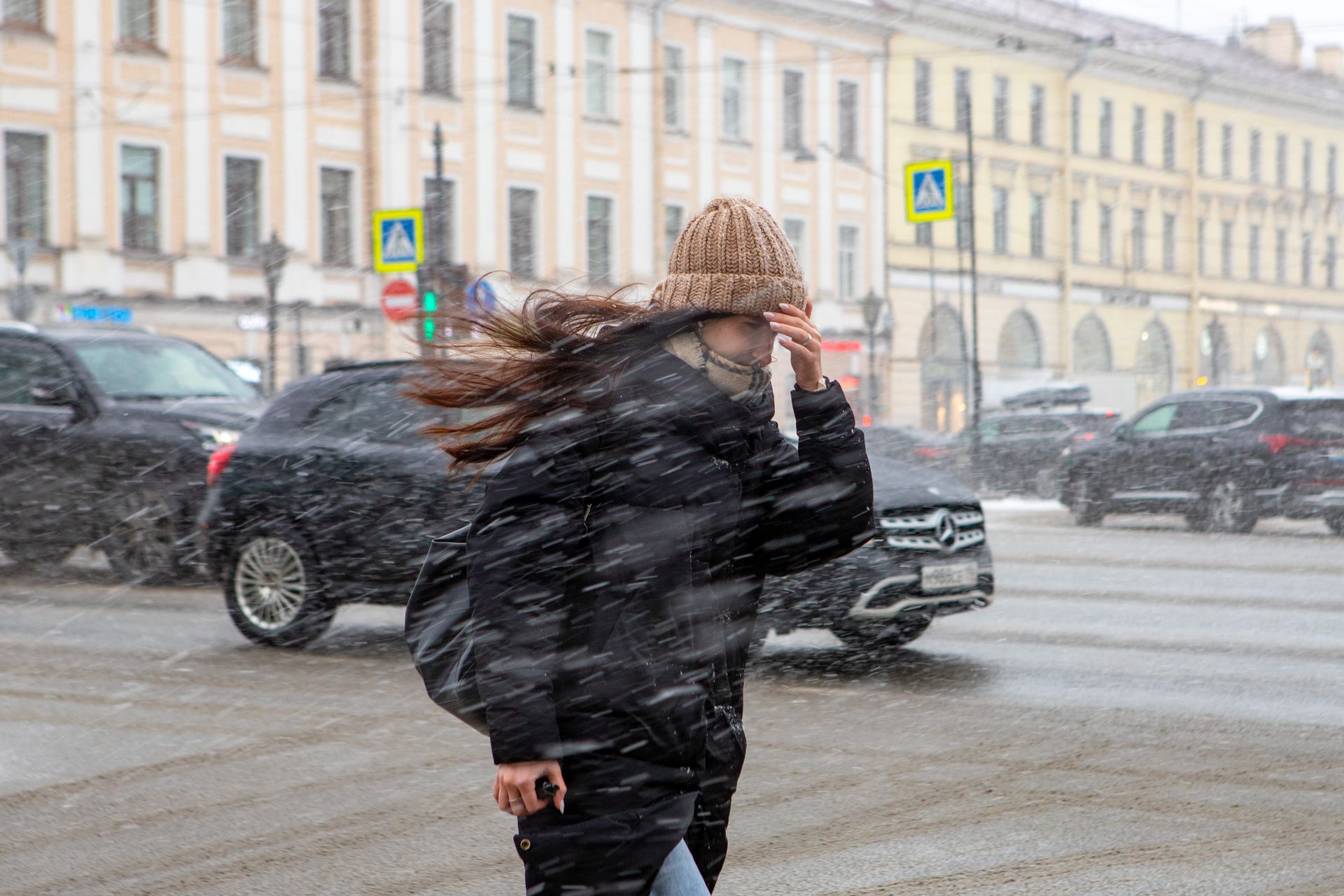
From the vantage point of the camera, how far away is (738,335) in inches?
117

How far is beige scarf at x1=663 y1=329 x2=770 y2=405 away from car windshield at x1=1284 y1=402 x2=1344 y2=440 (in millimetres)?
17378

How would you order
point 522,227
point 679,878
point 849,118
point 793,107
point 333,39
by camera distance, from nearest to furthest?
point 679,878 < point 333,39 < point 522,227 < point 793,107 < point 849,118

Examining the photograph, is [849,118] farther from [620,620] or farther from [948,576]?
[620,620]

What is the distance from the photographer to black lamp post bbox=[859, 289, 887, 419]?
4025cm

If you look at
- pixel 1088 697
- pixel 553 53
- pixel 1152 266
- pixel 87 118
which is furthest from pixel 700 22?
pixel 1088 697

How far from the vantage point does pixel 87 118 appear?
1325 inches

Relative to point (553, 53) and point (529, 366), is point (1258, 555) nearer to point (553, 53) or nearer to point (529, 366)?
point (529, 366)

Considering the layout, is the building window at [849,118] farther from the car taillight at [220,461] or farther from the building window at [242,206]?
the car taillight at [220,461]

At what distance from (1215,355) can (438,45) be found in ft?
111

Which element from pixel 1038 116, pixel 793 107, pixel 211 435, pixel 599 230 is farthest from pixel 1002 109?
pixel 211 435

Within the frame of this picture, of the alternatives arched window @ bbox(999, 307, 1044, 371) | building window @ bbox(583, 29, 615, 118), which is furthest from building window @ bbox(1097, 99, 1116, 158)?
building window @ bbox(583, 29, 615, 118)

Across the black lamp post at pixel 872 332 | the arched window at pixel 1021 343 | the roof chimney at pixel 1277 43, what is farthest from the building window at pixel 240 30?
the roof chimney at pixel 1277 43

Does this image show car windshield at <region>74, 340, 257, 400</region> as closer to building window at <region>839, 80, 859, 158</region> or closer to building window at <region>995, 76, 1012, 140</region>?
building window at <region>839, 80, 859, 158</region>

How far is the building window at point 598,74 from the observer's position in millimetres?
42781
